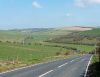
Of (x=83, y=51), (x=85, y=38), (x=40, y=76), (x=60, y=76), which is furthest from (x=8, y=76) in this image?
(x=85, y=38)

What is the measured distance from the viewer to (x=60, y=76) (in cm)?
2405

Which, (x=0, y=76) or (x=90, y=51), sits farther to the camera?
(x=90, y=51)

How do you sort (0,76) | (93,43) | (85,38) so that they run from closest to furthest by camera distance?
(0,76), (93,43), (85,38)

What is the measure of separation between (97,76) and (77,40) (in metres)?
157

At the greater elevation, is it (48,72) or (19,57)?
(48,72)

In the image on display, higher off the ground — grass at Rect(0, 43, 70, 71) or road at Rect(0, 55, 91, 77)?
road at Rect(0, 55, 91, 77)

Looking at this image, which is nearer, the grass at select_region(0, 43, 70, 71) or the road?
the road

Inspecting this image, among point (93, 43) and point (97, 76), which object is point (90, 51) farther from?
point (97, 76)

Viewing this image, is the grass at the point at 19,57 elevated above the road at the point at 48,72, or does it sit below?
below

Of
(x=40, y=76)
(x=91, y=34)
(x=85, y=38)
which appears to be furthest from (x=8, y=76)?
(x=91, y=34)

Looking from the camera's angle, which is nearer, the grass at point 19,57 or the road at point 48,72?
the road at point 48,72

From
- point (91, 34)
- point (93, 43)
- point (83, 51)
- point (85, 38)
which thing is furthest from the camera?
point (91, 34)

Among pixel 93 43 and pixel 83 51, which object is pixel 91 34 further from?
pixel 83 51

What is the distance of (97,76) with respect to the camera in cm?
2362
